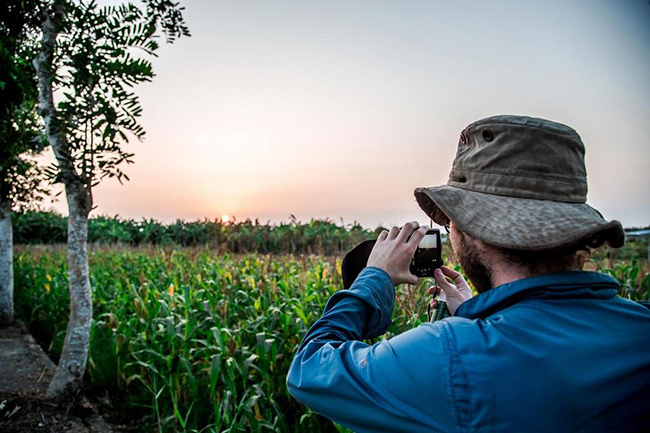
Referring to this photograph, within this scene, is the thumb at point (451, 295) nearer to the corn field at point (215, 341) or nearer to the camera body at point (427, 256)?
the camera body at point (427, 256)

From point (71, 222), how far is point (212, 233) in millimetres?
11245

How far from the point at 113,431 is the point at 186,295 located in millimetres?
1144

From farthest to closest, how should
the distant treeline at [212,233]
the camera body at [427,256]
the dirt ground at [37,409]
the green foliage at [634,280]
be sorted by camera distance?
the distant treeline at [212,233] < the green foliage at [634,280] < the dirt ground at [37,409] < the camera body at [427,256]

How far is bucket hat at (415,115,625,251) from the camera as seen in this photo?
112 centimetres

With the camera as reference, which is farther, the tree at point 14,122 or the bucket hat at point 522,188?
the tree at point 14,122

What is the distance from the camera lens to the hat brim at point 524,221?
1084mm

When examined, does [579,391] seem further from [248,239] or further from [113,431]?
[248,239]

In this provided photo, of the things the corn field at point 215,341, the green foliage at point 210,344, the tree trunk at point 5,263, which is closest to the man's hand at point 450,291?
the corn field at point 215,341

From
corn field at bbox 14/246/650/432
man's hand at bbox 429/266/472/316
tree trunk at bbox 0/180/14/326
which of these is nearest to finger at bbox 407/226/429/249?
man's hand at bbox 429/266/472/316

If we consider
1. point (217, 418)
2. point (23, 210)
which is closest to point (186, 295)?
point (217, 418)

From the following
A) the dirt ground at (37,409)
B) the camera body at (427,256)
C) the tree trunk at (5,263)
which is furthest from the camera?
the tree trunk at (5,263)

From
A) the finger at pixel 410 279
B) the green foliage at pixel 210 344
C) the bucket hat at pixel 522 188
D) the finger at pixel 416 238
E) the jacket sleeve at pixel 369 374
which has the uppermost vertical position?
the bucket hat at pixel 522 188

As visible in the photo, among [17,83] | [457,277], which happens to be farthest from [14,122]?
[457,277]

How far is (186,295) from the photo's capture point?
14.3 feet
